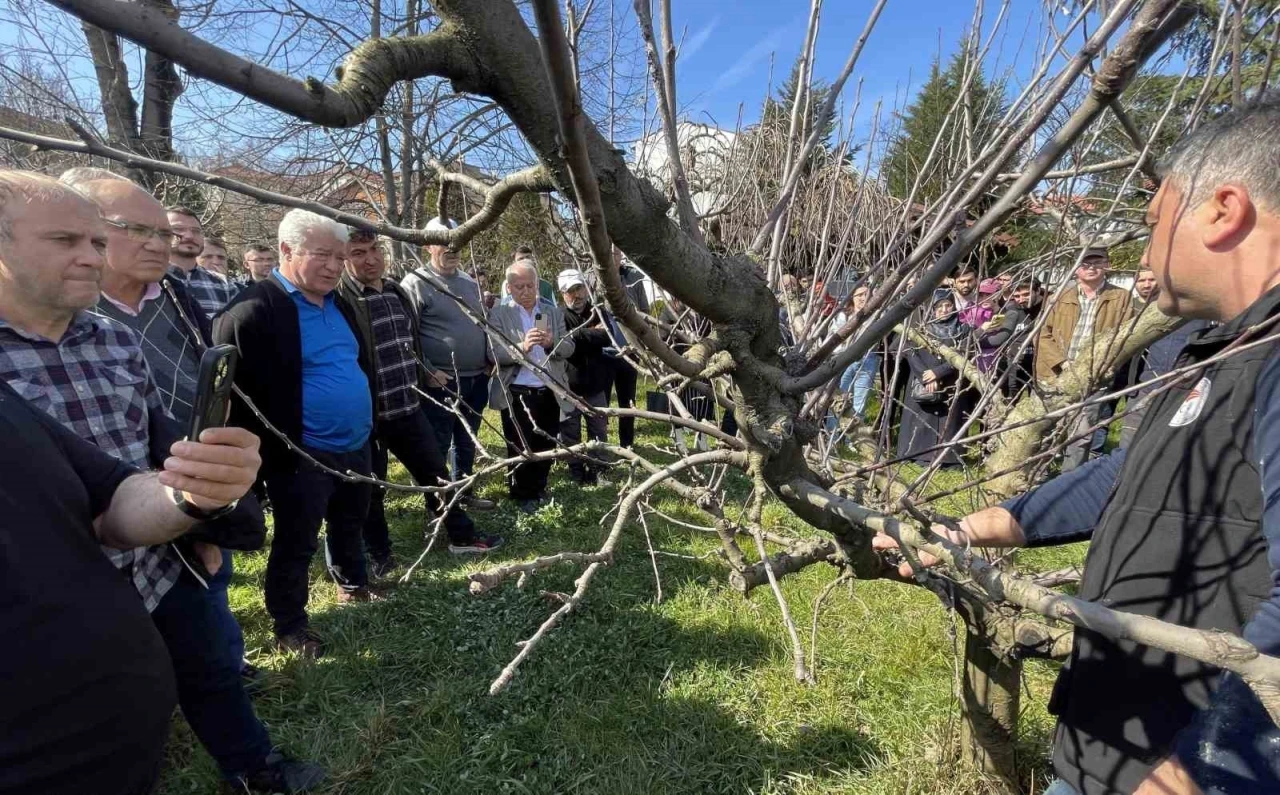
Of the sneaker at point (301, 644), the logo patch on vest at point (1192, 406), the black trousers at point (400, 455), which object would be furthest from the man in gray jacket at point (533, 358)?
the logo patch on vest at point (1192, 406)

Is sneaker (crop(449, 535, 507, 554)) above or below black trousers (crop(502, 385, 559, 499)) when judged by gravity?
below

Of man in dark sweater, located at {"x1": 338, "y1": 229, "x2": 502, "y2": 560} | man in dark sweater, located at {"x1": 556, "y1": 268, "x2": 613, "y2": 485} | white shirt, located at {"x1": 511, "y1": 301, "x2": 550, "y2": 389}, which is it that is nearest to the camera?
man in dark sweater, located at {"x1": 338, "y1": 229, "x2": 502, "y2": 560}

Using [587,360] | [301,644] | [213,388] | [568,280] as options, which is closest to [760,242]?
[213,388]

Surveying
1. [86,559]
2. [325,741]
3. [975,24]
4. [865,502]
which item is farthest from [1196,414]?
[325,741]

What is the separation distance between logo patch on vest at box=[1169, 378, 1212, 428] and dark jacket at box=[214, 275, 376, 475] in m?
3.07

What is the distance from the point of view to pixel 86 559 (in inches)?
49.3

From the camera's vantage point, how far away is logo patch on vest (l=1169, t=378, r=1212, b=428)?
1045mm

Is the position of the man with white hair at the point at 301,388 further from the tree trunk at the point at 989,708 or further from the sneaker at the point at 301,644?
the tree trunk at the point at 989,708

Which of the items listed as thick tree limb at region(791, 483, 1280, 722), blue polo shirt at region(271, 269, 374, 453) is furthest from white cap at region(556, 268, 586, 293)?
thick tree limb at region(791, 483, 1280, 722)

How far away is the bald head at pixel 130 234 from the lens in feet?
6.62

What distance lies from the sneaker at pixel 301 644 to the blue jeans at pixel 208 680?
75cm

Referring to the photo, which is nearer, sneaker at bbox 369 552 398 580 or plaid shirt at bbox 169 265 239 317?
plaid shirt at bbox 169 265 239 317

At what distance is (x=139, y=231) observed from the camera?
2.06 m

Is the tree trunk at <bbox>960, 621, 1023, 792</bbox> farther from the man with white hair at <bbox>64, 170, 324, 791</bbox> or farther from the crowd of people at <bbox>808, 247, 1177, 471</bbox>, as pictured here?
the man with white hair at <bbox>64, 170, 324, 791</bbox>
